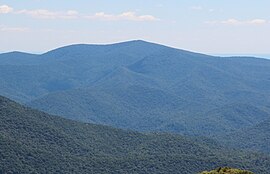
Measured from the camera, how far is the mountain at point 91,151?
82.0 meters

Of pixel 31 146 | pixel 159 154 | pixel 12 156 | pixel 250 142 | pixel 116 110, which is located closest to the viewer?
pixel 12 156

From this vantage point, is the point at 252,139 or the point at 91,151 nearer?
the point at 91,151

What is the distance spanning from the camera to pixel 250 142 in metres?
142

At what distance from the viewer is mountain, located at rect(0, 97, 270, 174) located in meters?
82.0

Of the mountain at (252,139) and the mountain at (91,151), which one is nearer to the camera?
the mountain at (91,151)

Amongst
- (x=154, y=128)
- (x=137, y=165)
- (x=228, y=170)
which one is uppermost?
(x=228, y=170)

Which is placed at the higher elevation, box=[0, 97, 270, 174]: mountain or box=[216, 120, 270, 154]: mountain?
box=[0, 97, 270, 174]: mountain

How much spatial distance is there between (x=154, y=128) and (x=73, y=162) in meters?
92.8

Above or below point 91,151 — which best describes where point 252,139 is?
below

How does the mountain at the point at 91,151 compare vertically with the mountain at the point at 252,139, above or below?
above

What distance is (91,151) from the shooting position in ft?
309

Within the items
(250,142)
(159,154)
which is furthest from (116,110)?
(159,154)

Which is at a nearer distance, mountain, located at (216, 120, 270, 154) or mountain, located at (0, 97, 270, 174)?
mountain, located at (0, 97, 270, 174)

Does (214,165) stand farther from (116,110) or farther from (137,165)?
(116,110)
